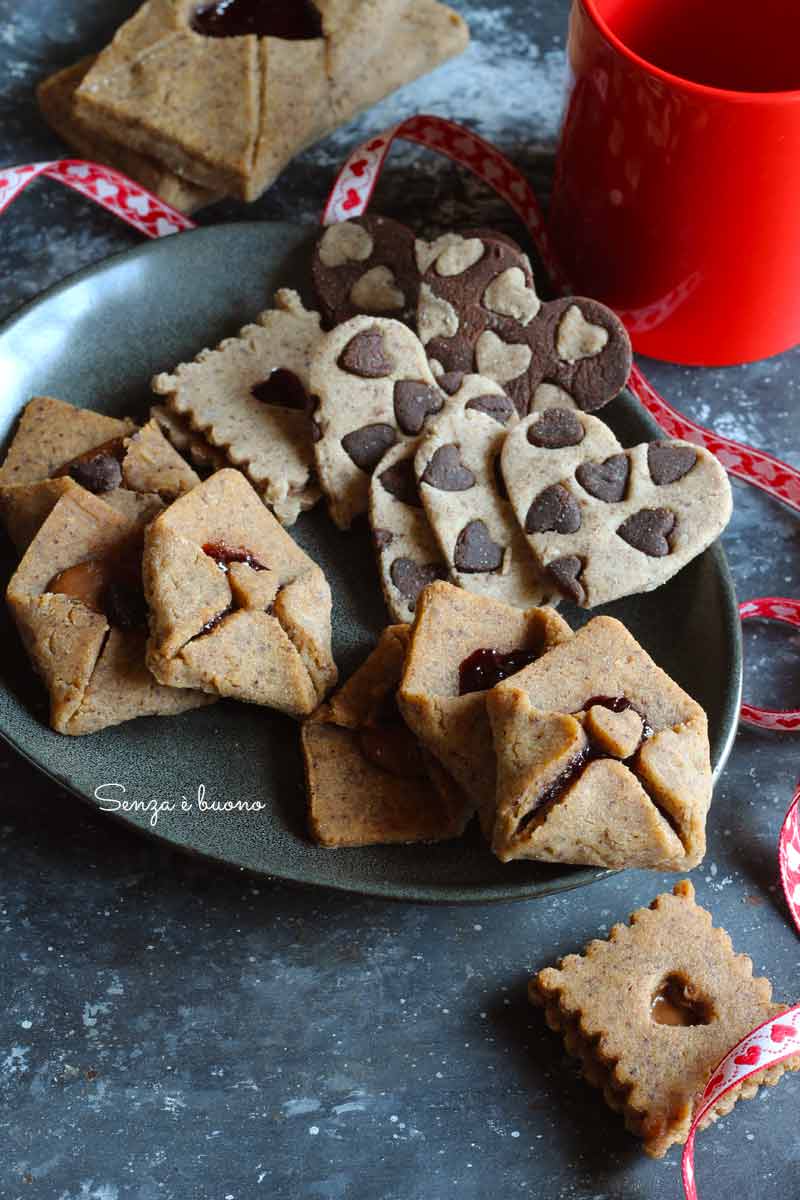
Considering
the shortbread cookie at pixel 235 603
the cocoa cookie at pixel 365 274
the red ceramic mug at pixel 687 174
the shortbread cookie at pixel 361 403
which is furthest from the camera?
the cocoa cookie at pixel 365 274

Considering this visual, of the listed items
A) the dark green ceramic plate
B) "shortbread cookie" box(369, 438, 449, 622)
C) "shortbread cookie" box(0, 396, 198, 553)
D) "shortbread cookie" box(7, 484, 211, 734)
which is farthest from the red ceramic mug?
"shortbread cookie" box(7, 484, 211, 734)

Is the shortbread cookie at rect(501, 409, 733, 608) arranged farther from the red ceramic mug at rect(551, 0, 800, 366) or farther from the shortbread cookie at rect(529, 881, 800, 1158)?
the shortbread cookie at rect(529, 881, 800, 1158)

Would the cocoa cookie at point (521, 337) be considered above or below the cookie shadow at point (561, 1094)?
above

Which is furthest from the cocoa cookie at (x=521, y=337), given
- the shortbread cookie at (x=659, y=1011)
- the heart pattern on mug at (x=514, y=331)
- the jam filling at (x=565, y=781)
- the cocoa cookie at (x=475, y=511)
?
the shortbread cookie at (x=659, y=1011)

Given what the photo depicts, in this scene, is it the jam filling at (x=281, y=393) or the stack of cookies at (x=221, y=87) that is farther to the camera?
the stack of cookies at (x=221, y=87)

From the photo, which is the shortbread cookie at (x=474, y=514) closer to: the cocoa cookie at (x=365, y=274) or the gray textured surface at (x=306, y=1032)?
the cocoa cookie at (x=365, y=274)

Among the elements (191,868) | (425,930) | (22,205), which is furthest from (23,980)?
(22,205)

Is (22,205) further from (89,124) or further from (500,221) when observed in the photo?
(500,221)
